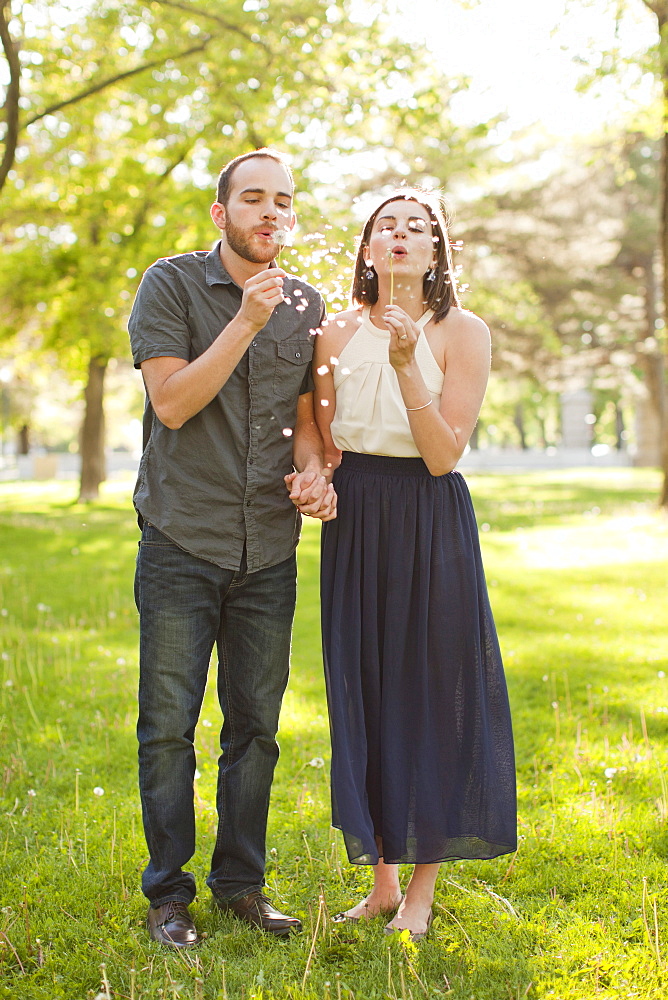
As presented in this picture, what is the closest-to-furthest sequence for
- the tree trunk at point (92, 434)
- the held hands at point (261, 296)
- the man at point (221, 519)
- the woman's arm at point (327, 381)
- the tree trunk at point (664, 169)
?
the held hands at point (261, 296) < the man at point (221, 519) < the woman's arm at point (327, 381) < the tree trunk at point (664, 169) < the tree trunk at point (92, 434)

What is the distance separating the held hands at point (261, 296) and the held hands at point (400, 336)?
0.34 meters

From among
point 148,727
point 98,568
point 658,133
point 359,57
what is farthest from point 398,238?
point 658,133

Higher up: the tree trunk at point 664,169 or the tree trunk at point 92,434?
the tree trunk at point 664,169

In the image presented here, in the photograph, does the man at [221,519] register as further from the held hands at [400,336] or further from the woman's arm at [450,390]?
the held hands at [400,336]

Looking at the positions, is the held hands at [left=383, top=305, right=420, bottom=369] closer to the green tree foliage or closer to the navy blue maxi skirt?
the navy blue maxi skirt

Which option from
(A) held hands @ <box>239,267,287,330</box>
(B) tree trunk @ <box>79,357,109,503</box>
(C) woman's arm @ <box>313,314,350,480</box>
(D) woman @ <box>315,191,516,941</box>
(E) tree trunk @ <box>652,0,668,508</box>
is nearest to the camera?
(A) held hands @ <box>239,267,287,330</box>

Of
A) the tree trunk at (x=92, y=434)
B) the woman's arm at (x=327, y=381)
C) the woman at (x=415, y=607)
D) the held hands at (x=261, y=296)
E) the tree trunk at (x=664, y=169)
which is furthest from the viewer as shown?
the tree trunk at (x=92, y=434)

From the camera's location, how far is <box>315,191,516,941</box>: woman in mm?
3195

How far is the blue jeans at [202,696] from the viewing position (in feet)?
10.2

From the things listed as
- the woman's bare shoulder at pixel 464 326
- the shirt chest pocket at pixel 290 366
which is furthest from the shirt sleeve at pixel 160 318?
the woman's bare shoulder at pixel 464 326

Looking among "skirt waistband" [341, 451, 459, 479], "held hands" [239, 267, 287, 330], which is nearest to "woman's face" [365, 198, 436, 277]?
"held hands" [239, 267, 287, 330]

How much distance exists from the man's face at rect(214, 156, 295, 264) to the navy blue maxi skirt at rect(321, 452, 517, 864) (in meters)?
0.84

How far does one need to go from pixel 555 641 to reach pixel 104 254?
45.7ft

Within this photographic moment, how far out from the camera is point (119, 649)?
287 inches
